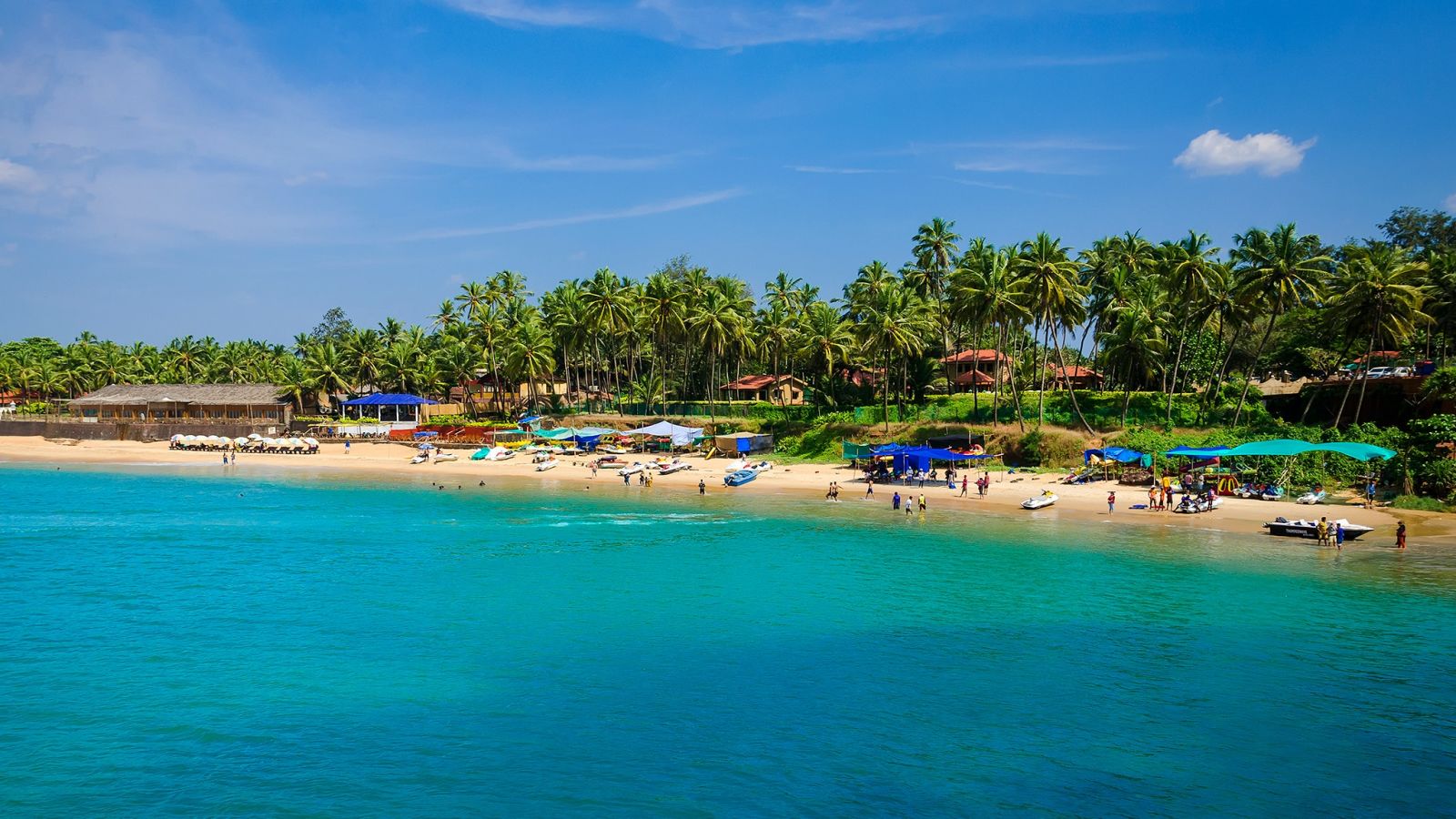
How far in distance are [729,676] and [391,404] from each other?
90.4 meters

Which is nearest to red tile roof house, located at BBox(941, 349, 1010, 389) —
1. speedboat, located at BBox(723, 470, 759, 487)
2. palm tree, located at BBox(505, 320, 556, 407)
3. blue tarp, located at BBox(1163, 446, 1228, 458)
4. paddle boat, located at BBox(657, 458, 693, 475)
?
paddle boat, located at BBox(657, 458, 693, 475)

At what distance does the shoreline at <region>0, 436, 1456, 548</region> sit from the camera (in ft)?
154

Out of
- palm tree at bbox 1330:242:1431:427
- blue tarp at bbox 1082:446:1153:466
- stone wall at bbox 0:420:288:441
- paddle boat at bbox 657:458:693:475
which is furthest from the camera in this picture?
stone wall at bbox 0:420:288:441

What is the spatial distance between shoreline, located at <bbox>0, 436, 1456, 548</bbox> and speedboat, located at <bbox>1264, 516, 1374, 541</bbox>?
1.78ft

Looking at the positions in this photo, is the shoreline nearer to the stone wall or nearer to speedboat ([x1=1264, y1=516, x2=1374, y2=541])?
speedboat ([x1=1264, y1=516, x2=1374, y2=541])

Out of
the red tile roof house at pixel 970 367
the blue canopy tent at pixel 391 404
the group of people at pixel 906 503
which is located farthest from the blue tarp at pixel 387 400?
A: the group of people at pixel 906 503

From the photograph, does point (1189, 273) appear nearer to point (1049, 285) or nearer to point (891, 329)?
point (1049, 285)

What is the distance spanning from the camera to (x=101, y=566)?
129 feet

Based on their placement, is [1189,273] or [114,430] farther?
[114,430]

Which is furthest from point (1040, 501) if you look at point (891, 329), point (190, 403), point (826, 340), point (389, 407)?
point (190, 403)

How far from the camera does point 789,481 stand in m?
66.1

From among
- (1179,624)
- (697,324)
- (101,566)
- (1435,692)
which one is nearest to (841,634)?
(1179,624)

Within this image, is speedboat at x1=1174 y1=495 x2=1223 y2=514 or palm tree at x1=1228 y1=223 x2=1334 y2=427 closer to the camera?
speedboat at x1=1174 y1=495 x2=1223 y2=514

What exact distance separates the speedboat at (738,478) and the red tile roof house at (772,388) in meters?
30.6
